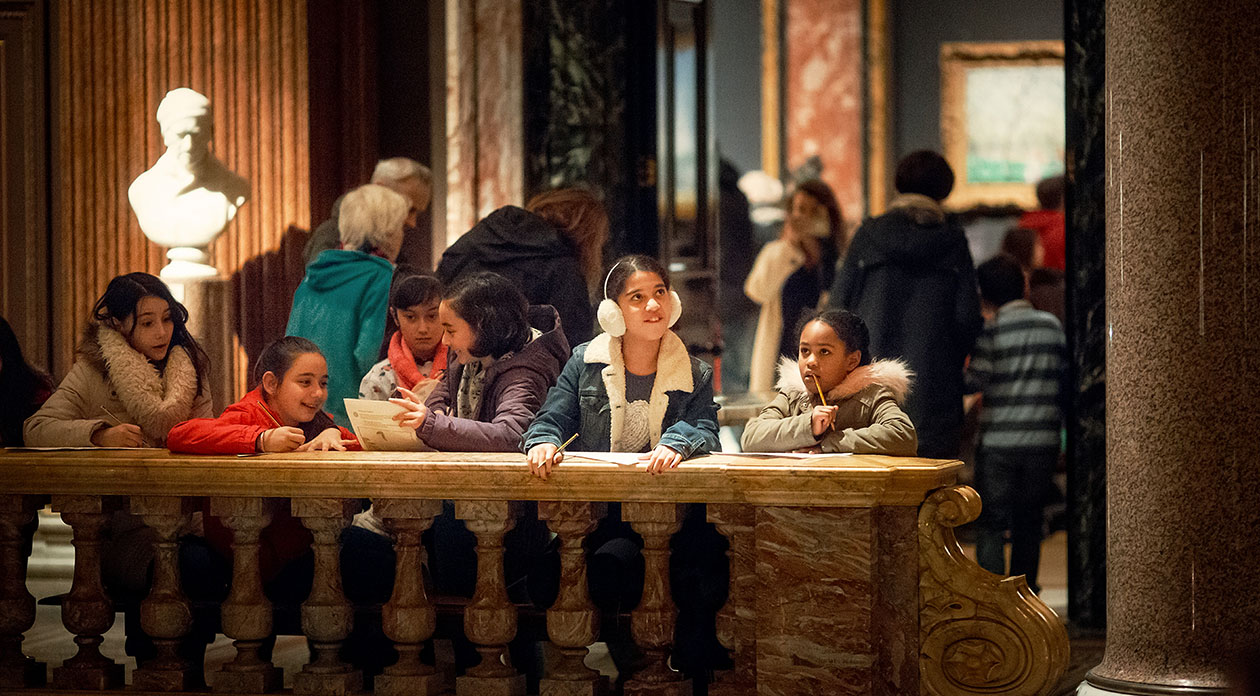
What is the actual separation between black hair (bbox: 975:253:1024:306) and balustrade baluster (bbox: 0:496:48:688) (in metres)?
3.86

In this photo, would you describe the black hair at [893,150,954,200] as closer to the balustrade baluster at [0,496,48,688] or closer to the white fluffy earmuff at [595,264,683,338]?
the white fluffy earmuff at [595,264,683,338]

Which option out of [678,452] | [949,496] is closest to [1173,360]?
[949,496]

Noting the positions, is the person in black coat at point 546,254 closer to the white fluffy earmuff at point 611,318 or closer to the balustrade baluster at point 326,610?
the white fluffy earmuff at point 611,318

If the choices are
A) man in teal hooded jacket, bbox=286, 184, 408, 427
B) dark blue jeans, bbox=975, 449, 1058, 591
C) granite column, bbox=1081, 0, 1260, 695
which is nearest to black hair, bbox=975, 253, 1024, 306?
dark blue jeans, bbox=975, 449, 1058, 591

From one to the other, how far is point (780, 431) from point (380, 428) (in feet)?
3.51

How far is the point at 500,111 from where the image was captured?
268 inches

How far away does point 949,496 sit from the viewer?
3.56 metres

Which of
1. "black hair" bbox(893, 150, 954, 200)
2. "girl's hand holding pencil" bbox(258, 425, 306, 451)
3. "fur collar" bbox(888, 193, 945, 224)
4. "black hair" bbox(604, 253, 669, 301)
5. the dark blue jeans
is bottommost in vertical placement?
the dark blue jeans

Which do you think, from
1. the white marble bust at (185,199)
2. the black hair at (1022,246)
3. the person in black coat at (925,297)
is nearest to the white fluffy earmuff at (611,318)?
the person in black coat at (925,297)

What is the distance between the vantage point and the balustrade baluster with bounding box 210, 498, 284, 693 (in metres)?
3.86

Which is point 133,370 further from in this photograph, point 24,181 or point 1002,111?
point 1002,111

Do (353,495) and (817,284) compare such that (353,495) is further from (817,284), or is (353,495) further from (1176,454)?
(817,284)

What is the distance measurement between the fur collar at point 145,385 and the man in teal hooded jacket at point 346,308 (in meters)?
0.77

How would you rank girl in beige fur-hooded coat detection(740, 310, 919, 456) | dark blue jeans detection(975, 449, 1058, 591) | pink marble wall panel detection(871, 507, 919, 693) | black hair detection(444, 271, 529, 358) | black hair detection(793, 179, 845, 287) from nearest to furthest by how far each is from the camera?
pink marble wall panel detection(871, 507, 919, 693) → girl in beige fur-hooded coat detection(740, 310, 919, 456) → black hair detection(444, 271, 529, 358) → dark blue jeans detection(975, 449, 1058, 591) → black hair detection(793, 179, 845, 287)
